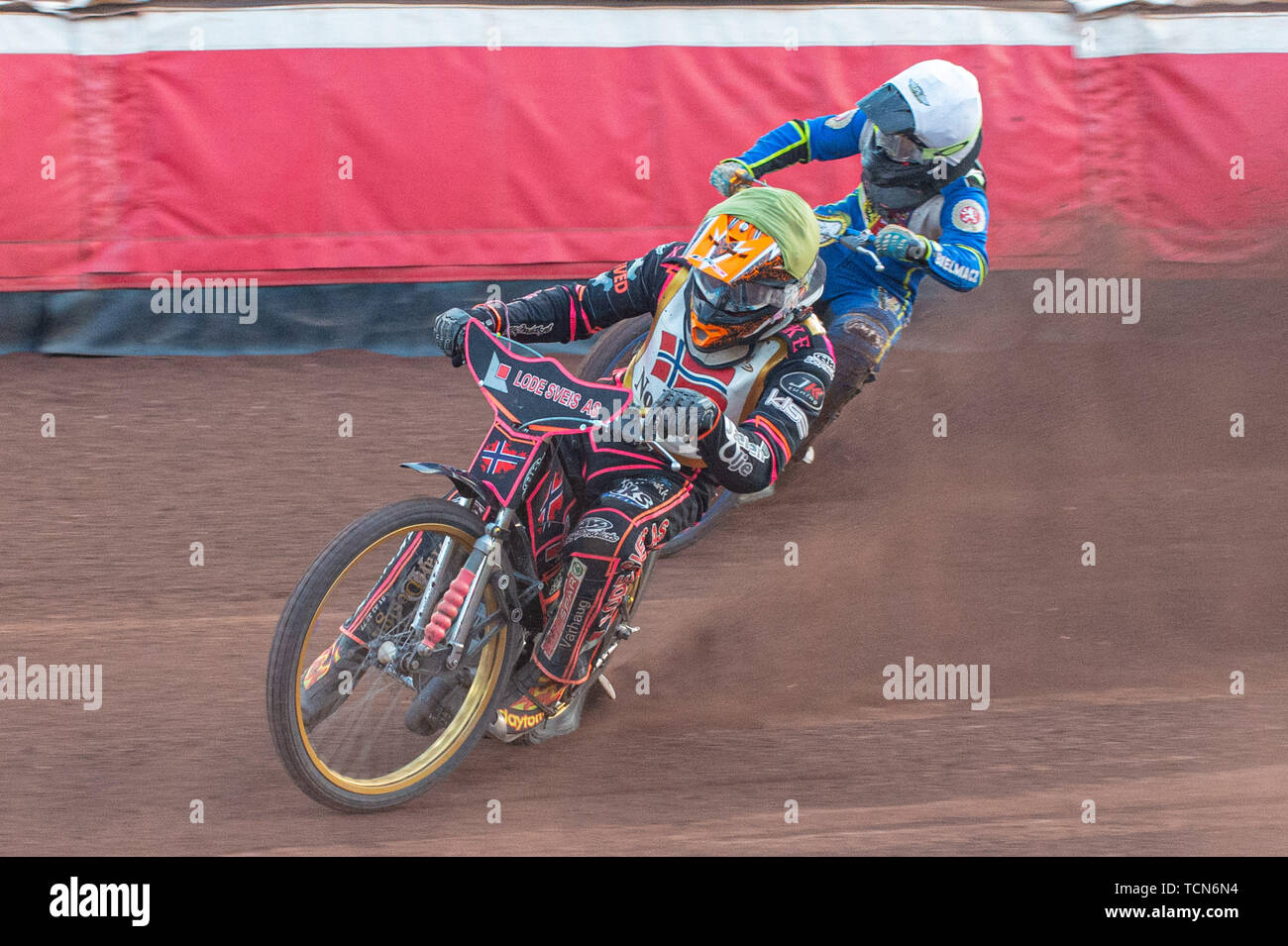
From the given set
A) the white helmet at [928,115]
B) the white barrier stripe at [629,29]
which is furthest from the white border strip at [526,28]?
the white helmet at [928,115]

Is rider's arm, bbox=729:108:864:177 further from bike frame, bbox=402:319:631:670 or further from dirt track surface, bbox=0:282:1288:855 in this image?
bike frame, bbox=402:319:631:670

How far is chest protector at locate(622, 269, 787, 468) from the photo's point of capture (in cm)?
435

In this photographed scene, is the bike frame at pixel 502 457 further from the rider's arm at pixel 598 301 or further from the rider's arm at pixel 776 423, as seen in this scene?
the rider's arm at pixel 598 301

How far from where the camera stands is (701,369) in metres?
4.36

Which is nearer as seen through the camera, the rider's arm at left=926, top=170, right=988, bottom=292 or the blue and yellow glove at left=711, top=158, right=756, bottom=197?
the blue and yellow glove at left=711, top=158, right=756, bottom=197

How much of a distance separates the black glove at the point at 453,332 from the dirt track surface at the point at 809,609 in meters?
1.41

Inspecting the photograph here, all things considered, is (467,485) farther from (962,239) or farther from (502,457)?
(962,239)

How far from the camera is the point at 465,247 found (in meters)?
8.20

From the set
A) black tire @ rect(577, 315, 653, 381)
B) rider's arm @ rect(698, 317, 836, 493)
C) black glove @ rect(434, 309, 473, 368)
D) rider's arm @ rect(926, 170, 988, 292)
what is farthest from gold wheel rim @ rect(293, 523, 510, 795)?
rider's arm @ rect(926, 170, 988, 292)

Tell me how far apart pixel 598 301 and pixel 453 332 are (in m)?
0.70

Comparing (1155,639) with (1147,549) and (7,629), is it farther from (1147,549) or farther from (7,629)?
(7,629)

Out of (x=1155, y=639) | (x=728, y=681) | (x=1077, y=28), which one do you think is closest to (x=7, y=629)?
(x=728, y=681)

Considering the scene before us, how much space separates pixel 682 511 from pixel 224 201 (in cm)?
477

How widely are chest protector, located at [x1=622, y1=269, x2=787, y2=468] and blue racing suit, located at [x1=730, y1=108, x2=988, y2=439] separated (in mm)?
1457
